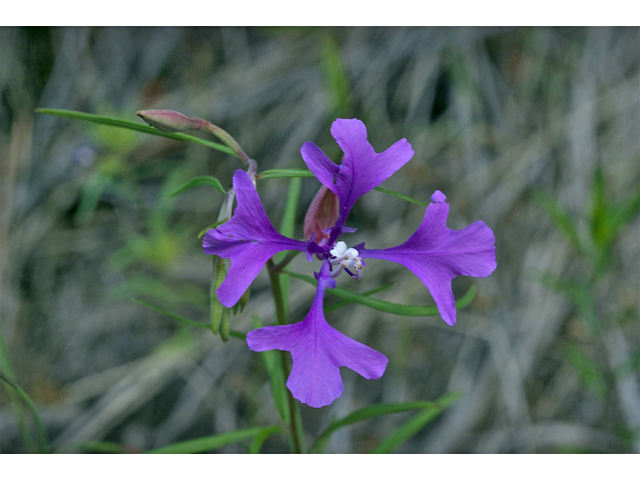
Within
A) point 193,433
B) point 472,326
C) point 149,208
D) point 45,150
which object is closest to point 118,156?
point 149,208

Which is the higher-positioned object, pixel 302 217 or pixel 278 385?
pixel 278 385

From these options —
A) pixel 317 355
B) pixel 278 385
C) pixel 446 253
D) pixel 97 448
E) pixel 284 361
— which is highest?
pixel 446 253

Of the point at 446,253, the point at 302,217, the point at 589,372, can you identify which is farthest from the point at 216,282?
the point at 589,372

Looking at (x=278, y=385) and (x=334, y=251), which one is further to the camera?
(x=278, y=385)

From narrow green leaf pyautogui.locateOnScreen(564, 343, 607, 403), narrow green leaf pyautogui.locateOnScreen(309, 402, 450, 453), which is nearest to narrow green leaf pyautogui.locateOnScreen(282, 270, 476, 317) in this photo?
narrow green leaf pyautogui.locateOnScreen(309, 402, 450, 453)

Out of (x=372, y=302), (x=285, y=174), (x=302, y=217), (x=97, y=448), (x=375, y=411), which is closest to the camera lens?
(x=285, y=174)

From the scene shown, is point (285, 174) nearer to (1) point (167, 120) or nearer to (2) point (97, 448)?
(1) point (167, 120)

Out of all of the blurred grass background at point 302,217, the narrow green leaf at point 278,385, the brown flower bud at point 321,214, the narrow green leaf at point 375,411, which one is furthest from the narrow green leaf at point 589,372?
the brown flower bud at point 321,214
